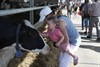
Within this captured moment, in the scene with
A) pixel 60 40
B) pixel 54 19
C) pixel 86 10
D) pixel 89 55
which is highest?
pixel 54 19

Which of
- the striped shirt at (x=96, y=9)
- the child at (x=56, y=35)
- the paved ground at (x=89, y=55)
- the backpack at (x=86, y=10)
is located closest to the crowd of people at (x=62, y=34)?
the child at (x=56, y=35)

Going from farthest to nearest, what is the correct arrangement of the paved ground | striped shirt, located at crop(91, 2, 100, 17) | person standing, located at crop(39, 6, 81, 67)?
striped shirt, located at crop(91, 2, 100, 17) < the paved ground < person standing, located at crop(39, 6, 81, 67)

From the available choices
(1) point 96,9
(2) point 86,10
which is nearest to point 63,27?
(1) point 96,9

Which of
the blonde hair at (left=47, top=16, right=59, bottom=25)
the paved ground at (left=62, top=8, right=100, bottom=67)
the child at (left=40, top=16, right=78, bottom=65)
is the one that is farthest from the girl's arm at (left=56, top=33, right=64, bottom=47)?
the paved ground at (left=62, top=8, right=100, bottom=67)

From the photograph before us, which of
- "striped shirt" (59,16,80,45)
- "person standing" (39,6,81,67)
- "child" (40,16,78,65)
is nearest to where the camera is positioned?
"child" (40,16,78,65)

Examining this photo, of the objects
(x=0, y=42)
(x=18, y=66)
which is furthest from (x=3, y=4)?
(x=0, y=42)

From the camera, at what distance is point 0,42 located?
411cm

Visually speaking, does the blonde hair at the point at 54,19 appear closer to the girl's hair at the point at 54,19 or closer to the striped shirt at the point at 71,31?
the girl's hair at the point at 54,19

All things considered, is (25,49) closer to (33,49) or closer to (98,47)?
(33,49)

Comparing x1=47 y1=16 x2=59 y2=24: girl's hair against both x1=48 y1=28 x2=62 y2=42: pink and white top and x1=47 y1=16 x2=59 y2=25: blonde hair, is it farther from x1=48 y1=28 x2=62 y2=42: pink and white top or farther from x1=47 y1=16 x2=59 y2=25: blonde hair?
x1=48 y1=28 x2=62 y2=42: pink and white top

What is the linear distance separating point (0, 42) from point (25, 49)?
33 cm

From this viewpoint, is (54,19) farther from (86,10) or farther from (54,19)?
(86,10)

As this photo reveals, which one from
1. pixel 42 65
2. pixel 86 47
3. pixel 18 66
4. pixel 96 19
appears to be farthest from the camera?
pixel 96 19

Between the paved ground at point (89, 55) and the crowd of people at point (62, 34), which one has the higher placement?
the crowd of people at point (62, 34)
